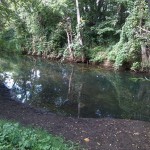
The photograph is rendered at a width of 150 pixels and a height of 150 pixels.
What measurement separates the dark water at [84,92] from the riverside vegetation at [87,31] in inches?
95.3

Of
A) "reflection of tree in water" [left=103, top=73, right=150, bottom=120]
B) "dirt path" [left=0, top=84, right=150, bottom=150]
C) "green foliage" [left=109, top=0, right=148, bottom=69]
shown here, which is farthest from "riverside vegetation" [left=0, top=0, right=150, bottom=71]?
"dirt path" [left=0, top=84, right=150, bottom=150]

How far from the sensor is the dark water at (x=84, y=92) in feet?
39.4

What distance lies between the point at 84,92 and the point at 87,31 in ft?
49.8

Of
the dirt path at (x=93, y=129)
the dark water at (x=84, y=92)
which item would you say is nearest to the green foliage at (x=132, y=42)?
the dark water at (x=84, y=92)

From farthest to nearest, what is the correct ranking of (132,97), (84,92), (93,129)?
1. (84,92)
2. (132,97)
3. (93,129)

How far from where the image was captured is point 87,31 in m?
29.8

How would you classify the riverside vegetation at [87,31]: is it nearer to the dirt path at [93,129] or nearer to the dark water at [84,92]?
the dark water at [84,92]

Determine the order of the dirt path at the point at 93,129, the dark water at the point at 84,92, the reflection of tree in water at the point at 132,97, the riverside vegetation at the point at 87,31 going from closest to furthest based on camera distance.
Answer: the dirt path at the point at 93,129, the reflection of tree in water at the point at 132,97, the dark water at the point at 84,92, the riverside vegetation at the point at 87,31

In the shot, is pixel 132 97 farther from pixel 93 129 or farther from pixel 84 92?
pixel 93 129

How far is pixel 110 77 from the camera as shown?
2092 cm

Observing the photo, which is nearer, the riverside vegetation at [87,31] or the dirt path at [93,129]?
the dirt path at [93,129]

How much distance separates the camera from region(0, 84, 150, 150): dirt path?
7.51 meters

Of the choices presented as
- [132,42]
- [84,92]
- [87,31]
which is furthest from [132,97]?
[87,31]

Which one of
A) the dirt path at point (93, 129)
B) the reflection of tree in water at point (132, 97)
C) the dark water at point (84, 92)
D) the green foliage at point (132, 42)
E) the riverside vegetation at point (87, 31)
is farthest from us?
the riverside vegetation at point (87, 31)
